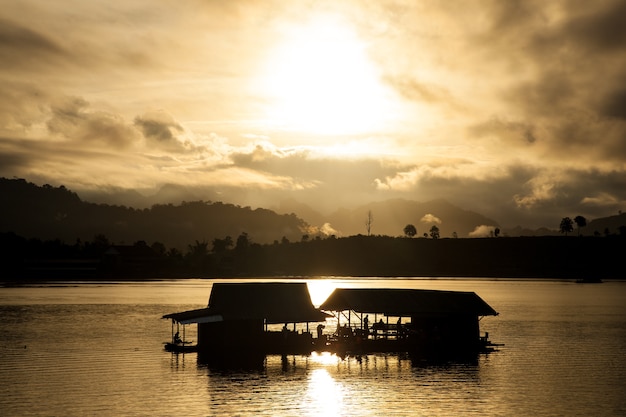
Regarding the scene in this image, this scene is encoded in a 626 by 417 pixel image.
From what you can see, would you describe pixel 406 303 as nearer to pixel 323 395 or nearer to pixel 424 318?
pixel 424 318

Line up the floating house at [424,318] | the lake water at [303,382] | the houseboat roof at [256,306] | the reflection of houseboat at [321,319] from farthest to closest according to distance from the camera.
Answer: the floating house at [424,318], the reflection of houseboat at [321,319], the houseboat roof at [256,306], the lake water at [303,382]

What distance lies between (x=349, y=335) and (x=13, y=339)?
45901 mm

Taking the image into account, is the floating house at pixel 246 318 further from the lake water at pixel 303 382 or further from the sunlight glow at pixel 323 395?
the sunlight glow at pixel 323 395

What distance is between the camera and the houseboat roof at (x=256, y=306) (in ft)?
240

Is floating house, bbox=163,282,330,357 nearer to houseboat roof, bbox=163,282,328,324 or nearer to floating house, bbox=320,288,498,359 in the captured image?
houseboat roof, bbox=163,282,328,324

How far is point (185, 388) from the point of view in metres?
60.2

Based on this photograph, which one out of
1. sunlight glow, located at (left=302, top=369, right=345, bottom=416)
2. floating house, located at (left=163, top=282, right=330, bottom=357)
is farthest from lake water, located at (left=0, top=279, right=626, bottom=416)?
floating house, located at (left=163, top=282, right=330, bottom=357)

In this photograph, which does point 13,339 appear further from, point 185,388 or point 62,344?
point 185,388

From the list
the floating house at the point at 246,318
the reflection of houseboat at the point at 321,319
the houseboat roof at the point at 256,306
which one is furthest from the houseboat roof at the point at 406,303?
the floating house at the point at 246,318

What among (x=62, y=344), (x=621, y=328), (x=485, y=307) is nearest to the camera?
(x=485, y=307)

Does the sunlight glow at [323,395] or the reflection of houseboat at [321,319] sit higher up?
the reflection of houseboat at [321,319]

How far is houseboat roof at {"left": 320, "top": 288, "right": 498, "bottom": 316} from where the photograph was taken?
78.1 metres

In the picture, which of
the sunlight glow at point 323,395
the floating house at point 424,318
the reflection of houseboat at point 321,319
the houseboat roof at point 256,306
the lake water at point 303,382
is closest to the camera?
the sunlight glow at point 323,395

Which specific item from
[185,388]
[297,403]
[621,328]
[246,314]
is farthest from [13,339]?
[621,328]
